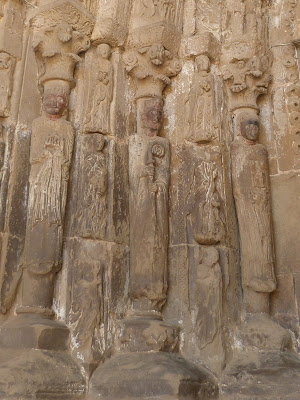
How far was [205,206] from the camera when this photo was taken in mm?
4164

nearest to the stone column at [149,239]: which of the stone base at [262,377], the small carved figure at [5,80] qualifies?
the stone base at [262,377]

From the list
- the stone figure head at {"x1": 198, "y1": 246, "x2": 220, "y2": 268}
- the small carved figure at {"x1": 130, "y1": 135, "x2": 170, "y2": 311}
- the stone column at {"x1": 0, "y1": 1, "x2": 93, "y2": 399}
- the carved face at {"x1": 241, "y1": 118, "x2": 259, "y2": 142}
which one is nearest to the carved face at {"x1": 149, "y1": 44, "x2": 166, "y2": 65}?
the stone column at {"x1": 0, "y1": 1, "x2": 93, "y2": 399}

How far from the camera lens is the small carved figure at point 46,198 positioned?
3707 mm

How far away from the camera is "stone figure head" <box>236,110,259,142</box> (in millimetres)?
4418

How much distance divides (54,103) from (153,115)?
0.83 m

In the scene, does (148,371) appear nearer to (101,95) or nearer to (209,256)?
(209,256)

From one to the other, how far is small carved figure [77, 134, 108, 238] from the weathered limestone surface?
11mm

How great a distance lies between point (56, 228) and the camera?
382 cm

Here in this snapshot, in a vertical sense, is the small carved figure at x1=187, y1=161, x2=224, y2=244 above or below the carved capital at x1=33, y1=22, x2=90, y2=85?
below

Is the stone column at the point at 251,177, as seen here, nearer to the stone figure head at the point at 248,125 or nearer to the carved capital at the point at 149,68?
the stone figure head at the point at 248,125

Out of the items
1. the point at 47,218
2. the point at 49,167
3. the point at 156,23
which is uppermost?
the point at 156,23

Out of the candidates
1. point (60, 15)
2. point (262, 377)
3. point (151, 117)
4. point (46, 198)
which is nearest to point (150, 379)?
point (262, 377)

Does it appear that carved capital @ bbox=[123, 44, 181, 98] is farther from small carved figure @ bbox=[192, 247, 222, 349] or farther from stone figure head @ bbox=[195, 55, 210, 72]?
small carved figure @ bbox=[192, 247, 222, 349]

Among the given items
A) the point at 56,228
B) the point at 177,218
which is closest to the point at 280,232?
the point at 177,218
